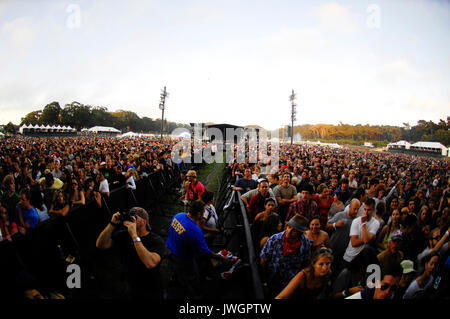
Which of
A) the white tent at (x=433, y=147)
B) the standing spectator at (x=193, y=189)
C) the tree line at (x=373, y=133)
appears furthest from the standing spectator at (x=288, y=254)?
the tree line at (x=373, y=133)

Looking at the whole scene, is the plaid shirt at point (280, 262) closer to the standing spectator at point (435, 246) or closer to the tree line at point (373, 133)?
the standing spectator at point (435, 246)

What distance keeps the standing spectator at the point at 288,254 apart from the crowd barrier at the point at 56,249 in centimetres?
255

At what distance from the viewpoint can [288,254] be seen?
100 inches

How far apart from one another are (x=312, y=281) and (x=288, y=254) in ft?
1.35

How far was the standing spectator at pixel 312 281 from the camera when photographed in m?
2.15

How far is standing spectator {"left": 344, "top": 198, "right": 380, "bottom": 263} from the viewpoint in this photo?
317 centimetres

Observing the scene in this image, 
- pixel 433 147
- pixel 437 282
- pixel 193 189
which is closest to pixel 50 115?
pixel 193 189

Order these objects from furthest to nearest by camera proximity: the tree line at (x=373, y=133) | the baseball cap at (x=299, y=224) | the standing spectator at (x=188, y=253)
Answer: the tree line at (x=373, y=133)
the standing spectator at (x=188, y=253)
the baseball cap at (x=299, y=224)

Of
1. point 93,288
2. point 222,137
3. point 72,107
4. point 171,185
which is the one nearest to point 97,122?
point 72,107

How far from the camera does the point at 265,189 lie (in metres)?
4.29

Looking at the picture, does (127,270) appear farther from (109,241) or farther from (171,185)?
(171,185)
